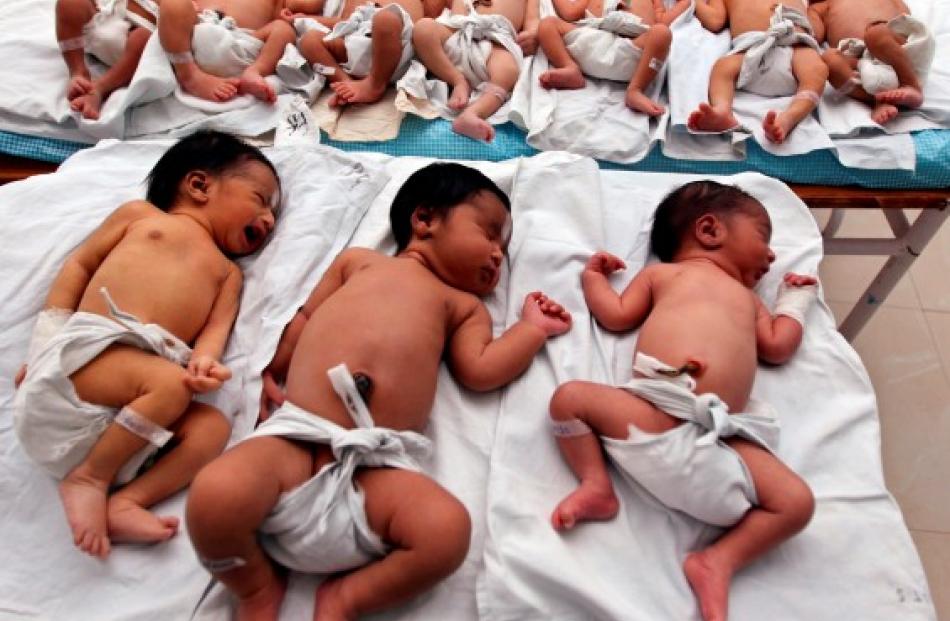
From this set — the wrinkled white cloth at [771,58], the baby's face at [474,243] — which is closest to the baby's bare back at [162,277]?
the baby's face at [474,243]

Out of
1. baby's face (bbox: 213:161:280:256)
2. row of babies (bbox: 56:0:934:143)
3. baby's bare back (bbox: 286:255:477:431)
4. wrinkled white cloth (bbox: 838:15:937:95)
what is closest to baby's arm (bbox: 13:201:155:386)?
baby's face (bbox: 213:161:280:256)

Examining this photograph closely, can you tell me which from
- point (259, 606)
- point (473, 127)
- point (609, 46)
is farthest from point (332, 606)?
point (609, 46)

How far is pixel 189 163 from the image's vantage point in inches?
49.9

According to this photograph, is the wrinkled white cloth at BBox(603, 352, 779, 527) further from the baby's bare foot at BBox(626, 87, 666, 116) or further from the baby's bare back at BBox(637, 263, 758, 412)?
the baby's bare foot at BBox(626, 87, 666, 116)

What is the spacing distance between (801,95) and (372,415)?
1.30 meters

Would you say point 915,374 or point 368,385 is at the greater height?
point 368,385

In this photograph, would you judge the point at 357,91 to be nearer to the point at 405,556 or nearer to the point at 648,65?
the point at 648,65

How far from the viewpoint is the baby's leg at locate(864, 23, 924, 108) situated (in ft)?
5.00

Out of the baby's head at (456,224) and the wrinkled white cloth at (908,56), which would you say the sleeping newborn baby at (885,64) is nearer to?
the wrinkled white cloth at (908,56)

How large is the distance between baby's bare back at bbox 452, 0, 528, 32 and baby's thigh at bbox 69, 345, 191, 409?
4.39ft

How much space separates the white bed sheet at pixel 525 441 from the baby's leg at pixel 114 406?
0.05 meters

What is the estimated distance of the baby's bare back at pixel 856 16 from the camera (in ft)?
5.63

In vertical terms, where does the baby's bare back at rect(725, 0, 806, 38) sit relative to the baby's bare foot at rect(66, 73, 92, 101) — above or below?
above

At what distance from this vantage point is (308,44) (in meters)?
1.71
